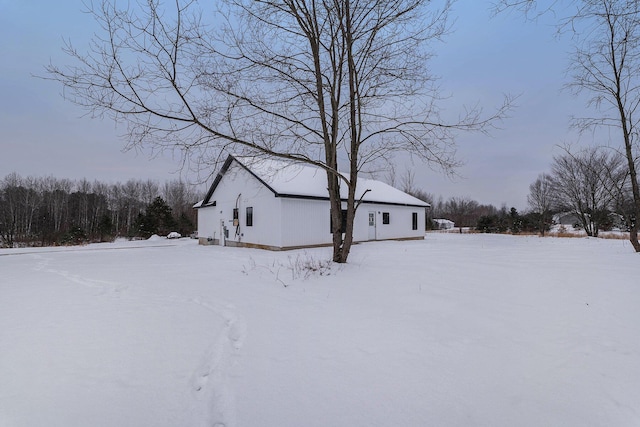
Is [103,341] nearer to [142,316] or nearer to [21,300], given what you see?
[142,316]

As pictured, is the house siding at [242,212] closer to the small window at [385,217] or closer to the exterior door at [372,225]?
the exterior door at [372,225]

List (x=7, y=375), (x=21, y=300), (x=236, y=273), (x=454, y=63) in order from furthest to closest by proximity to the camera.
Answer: (x=236, y=273), (x=454, y=63), (x=21, y=300), (x=7, y=375)

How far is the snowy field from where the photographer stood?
2.05 metres

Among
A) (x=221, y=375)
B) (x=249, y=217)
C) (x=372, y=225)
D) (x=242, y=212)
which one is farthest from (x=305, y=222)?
(x=221, y=375)

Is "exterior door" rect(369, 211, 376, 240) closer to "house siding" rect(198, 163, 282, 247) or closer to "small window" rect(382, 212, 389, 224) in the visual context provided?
"small window" rect(382, 212, 389, 224)

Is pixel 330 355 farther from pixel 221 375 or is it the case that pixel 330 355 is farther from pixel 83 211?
pixel 83 211

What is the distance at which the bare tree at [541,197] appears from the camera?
3054 cm

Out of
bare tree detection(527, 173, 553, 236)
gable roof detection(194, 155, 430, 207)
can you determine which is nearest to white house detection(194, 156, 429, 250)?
gable roof detection(194, 155, 430, 207)

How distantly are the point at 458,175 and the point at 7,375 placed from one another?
769cm

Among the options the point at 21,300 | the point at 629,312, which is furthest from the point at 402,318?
the point at 21,300

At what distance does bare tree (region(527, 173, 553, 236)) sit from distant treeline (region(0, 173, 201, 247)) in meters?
35.9

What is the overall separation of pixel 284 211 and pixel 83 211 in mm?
43361

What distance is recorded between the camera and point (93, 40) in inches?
174

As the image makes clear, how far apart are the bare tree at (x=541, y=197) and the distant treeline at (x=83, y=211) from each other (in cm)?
3595
